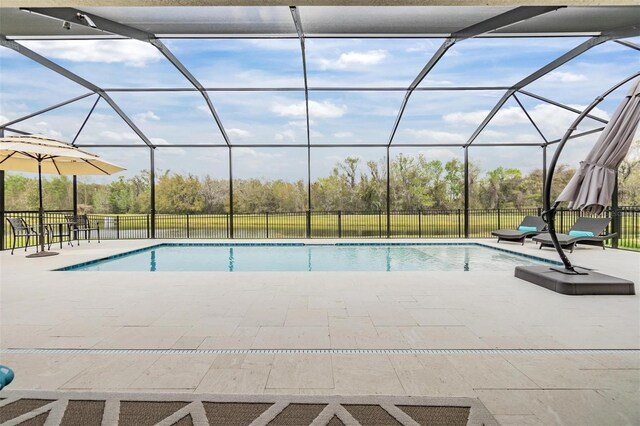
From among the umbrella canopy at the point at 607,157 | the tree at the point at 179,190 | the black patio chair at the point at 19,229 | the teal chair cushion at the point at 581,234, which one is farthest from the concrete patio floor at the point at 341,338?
the tree at the point at 179,190

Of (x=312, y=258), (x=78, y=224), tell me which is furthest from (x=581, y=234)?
(x=78, y=224)

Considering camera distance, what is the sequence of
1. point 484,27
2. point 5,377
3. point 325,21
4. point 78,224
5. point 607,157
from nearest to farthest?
point 5,377
point 607,157
point 484,27
point 325,21
point 78,224

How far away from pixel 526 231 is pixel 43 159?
38.7ft

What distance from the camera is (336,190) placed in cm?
1786

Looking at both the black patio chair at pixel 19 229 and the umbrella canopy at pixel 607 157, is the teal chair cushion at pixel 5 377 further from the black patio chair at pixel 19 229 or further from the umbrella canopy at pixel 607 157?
the black patio chair at pixel 19 229

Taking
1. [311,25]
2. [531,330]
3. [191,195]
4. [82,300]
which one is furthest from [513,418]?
[191,195]

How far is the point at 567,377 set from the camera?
2256 millimetres

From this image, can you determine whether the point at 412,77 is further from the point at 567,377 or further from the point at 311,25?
the point at 567,377

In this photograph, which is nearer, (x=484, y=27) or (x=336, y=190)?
(x=484, y=27)

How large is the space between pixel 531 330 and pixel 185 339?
2.81 metres

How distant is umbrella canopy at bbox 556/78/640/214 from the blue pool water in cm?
304

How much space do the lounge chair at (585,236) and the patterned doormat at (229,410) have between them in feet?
23.3

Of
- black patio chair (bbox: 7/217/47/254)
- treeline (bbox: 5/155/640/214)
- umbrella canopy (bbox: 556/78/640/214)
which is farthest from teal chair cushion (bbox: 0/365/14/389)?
treeline (bbox: 5/155/640/214)

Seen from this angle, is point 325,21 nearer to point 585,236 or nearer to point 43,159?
point 585,236
